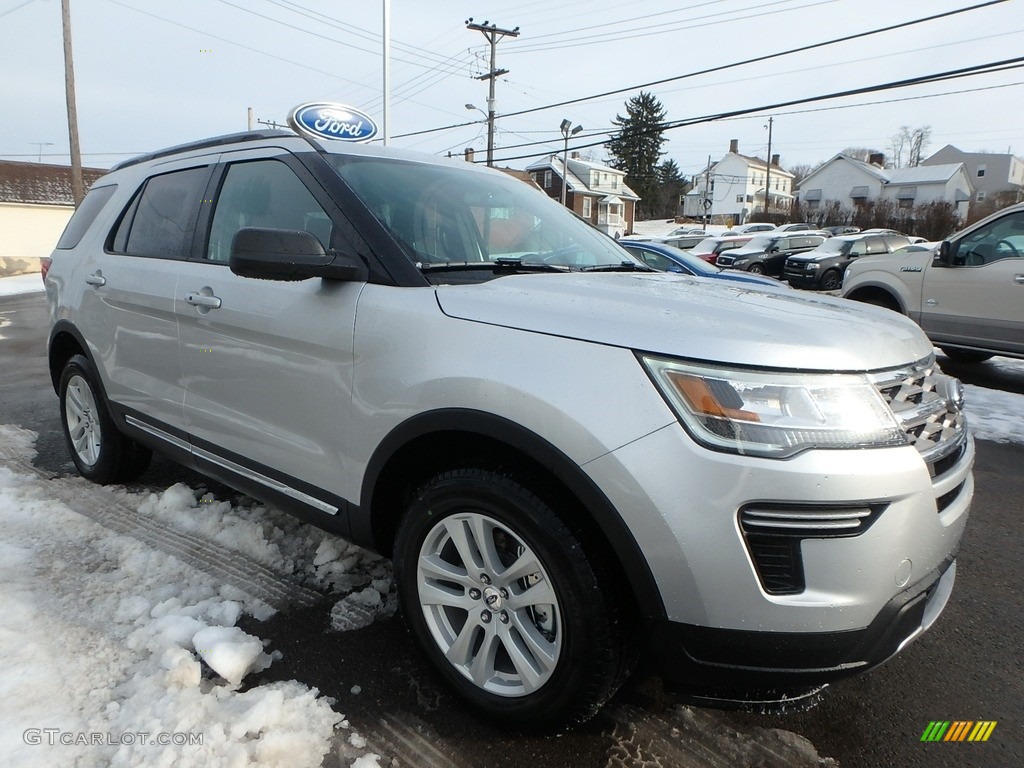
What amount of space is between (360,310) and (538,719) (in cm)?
139

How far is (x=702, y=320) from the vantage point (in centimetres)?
184

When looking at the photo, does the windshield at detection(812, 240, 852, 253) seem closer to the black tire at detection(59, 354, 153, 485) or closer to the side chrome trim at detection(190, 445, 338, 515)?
the black tire at detection(59, 354, 153, 485)

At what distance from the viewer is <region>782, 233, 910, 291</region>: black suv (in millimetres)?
19391

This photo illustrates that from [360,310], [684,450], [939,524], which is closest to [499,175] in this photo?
[360,310]

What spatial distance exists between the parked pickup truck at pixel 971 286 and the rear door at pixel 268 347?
7110 mm

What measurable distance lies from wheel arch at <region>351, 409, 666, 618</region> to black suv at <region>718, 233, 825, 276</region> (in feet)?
71.2

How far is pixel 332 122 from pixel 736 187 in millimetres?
90055

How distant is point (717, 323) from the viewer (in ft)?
5.98

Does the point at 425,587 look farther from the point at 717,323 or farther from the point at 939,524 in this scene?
the point at 939,524

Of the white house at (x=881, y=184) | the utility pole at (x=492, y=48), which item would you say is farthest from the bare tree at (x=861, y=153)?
the utility pole at (x=492, y=48)

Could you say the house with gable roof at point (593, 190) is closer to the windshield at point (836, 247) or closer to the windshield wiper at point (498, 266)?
the windshield at point (836, 247)

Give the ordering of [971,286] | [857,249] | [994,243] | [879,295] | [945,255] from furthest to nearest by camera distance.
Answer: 1. [857,249]
2. [879,295]
3. [945,255]
4. [971,286]
5. [994,243]

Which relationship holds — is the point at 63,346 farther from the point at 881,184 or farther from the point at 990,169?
the point at 990,169

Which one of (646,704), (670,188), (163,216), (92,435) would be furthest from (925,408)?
(670,188)
